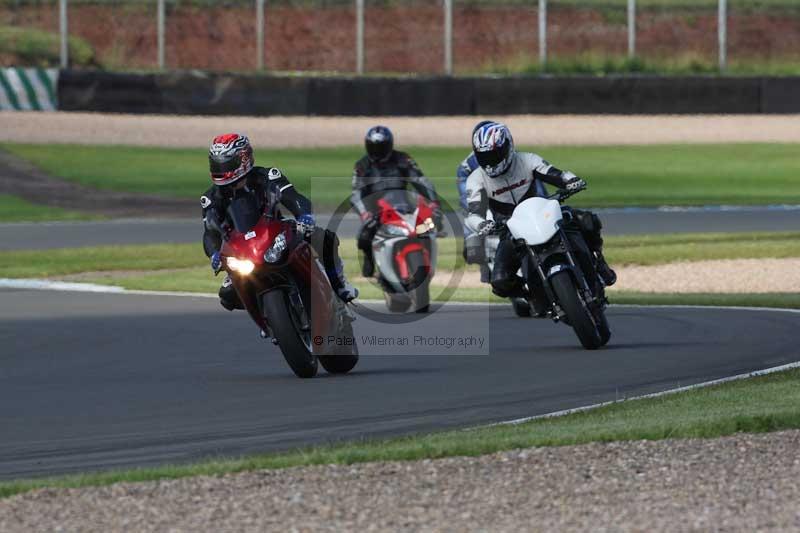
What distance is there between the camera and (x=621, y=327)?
15383mm

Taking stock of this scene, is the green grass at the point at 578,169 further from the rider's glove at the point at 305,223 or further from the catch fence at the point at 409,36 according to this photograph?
the rider's glove at the point at 305,223

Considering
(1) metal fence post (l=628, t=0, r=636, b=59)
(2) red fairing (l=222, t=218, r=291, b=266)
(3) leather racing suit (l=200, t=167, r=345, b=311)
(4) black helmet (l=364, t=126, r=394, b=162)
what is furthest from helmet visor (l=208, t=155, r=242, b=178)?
(1) metal fence post (l=628, t=0, r=636, b=59)

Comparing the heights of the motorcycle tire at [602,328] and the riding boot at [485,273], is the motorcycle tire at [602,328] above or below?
below

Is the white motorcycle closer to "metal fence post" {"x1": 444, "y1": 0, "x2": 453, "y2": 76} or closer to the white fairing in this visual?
the white fairing

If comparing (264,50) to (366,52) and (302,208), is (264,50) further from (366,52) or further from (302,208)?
(302,208)

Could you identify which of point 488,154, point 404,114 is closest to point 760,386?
point 488,154

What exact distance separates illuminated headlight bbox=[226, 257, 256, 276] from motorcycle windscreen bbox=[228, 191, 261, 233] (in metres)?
0.26

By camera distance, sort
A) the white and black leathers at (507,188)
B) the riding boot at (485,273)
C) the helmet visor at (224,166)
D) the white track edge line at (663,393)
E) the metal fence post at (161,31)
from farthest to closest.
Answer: the metal fence post at (161,31)
the riding boot at (485,273)
the white and black leathers at (507,188)
the helmet visor at (224,166)
the white track edge line at (663,393)

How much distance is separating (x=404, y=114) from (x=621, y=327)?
→ 2385 centimetres

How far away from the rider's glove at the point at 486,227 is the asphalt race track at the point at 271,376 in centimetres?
90

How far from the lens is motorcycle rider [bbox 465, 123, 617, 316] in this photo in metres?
13.7

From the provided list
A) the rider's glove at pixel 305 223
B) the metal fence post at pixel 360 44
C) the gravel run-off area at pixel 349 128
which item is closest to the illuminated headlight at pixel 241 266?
the rider's glove at pixel 305 223

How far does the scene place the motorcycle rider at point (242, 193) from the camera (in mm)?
11680

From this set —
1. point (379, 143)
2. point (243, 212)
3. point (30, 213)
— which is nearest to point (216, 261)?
point (243, 212)
